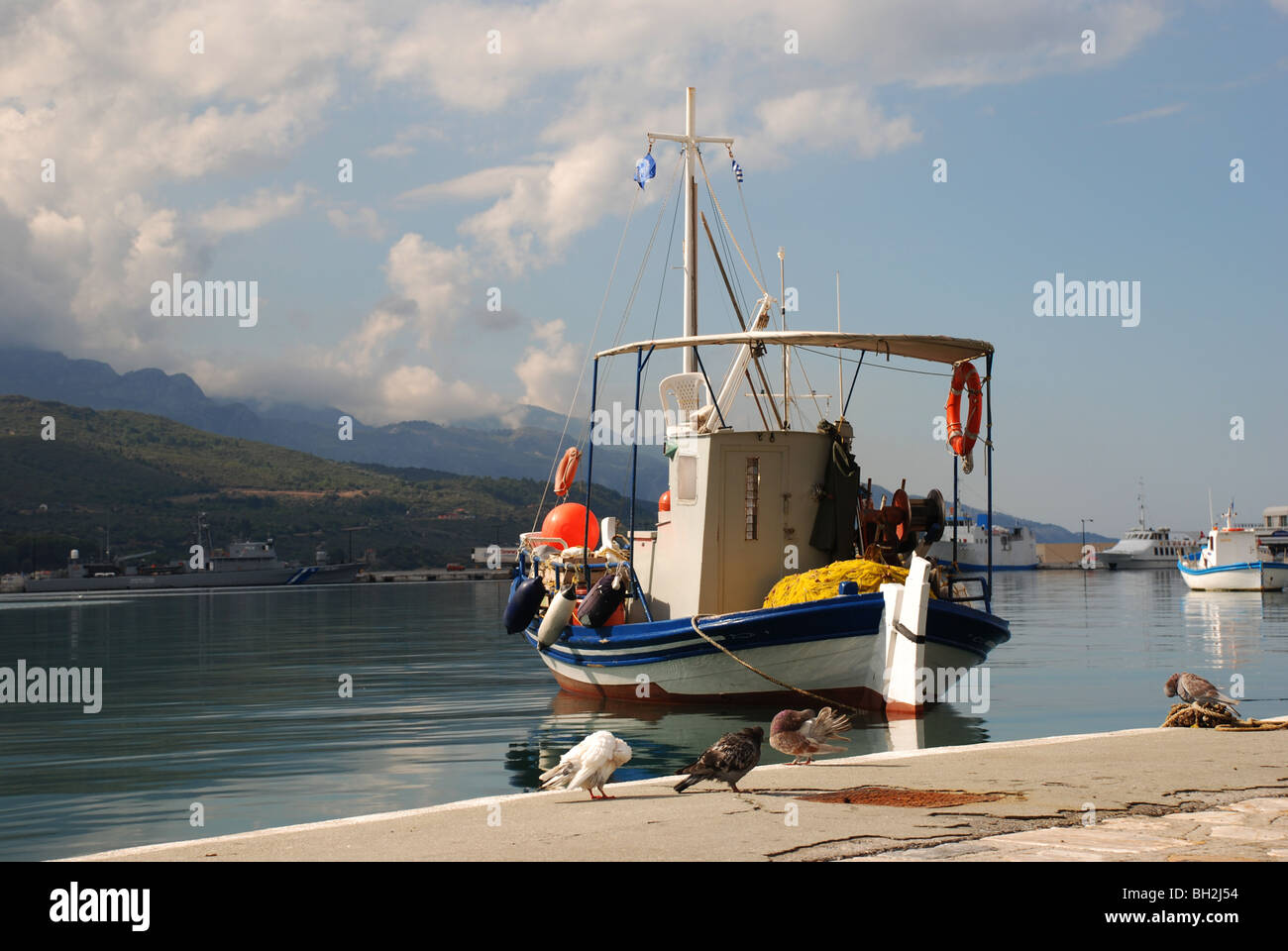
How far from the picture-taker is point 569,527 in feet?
78.5

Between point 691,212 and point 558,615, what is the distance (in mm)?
10153

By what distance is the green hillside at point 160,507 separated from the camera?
149375 millimetres

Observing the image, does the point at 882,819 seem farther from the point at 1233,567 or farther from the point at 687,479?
the point at 1233,567

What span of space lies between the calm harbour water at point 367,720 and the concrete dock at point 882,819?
13.8ft

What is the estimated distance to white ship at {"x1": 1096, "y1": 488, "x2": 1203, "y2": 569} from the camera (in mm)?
143875

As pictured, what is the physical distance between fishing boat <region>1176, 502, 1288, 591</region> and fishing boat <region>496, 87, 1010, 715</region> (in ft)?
198

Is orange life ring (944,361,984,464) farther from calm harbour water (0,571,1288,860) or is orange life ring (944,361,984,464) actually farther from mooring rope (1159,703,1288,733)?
mooring rope (1159,703,1288,733)

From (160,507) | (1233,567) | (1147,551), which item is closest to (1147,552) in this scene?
(1147,551)

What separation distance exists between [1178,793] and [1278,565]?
73764mm

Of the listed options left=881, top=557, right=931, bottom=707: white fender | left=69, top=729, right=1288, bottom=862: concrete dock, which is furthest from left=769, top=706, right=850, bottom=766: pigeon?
left=881, top=557, right=931, bottom=707: white fender

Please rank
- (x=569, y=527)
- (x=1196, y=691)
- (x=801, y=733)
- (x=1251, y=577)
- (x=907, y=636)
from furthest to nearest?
1. (x=1251, y=577)
2. (x=569, y=527)
3. (x=907, y=636)
4. (x=1196, y=691)
5. (x=801, y=733)
